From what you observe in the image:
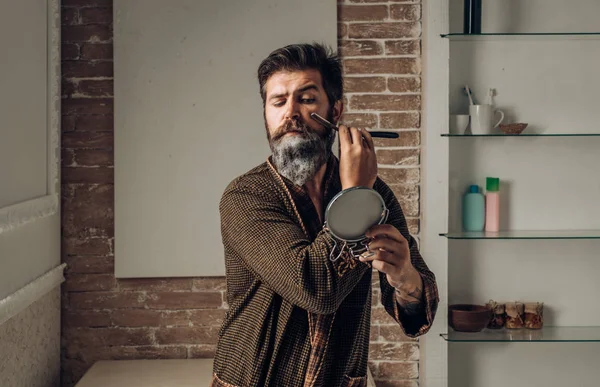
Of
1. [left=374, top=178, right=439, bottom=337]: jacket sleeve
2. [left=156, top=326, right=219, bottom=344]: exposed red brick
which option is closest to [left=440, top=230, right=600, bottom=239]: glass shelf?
[left=156, top=326, right=219, bottom=344]: exposed red brick

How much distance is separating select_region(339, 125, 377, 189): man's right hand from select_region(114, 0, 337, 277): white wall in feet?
5.40

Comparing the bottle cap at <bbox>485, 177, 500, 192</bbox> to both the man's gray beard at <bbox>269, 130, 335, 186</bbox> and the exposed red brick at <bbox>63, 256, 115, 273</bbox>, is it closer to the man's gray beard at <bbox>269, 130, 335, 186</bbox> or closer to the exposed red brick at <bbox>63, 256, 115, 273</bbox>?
the man's gray beard at <bbox>269, 130, 335, 186</bbox>

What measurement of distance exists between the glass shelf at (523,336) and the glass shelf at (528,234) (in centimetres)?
41

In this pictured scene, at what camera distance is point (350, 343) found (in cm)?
174

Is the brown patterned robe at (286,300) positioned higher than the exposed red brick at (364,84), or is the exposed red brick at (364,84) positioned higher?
the exposed red brick at (364,84)

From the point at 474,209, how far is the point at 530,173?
1.08ft

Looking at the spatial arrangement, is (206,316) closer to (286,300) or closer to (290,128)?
(286,300)

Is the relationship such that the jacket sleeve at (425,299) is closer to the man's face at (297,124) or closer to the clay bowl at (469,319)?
the man's face at (297,124)

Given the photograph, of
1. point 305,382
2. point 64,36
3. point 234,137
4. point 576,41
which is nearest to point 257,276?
point 305,382

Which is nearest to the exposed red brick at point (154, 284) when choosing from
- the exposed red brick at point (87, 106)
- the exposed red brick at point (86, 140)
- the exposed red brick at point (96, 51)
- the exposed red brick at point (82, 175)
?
the exposed red brick at point (82, 175)

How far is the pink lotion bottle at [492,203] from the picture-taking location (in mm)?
3084

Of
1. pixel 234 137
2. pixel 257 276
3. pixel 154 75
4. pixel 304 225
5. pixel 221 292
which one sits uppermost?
pixel 154 75

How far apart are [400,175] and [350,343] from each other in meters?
1.50

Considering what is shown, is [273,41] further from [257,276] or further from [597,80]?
[257,276]
